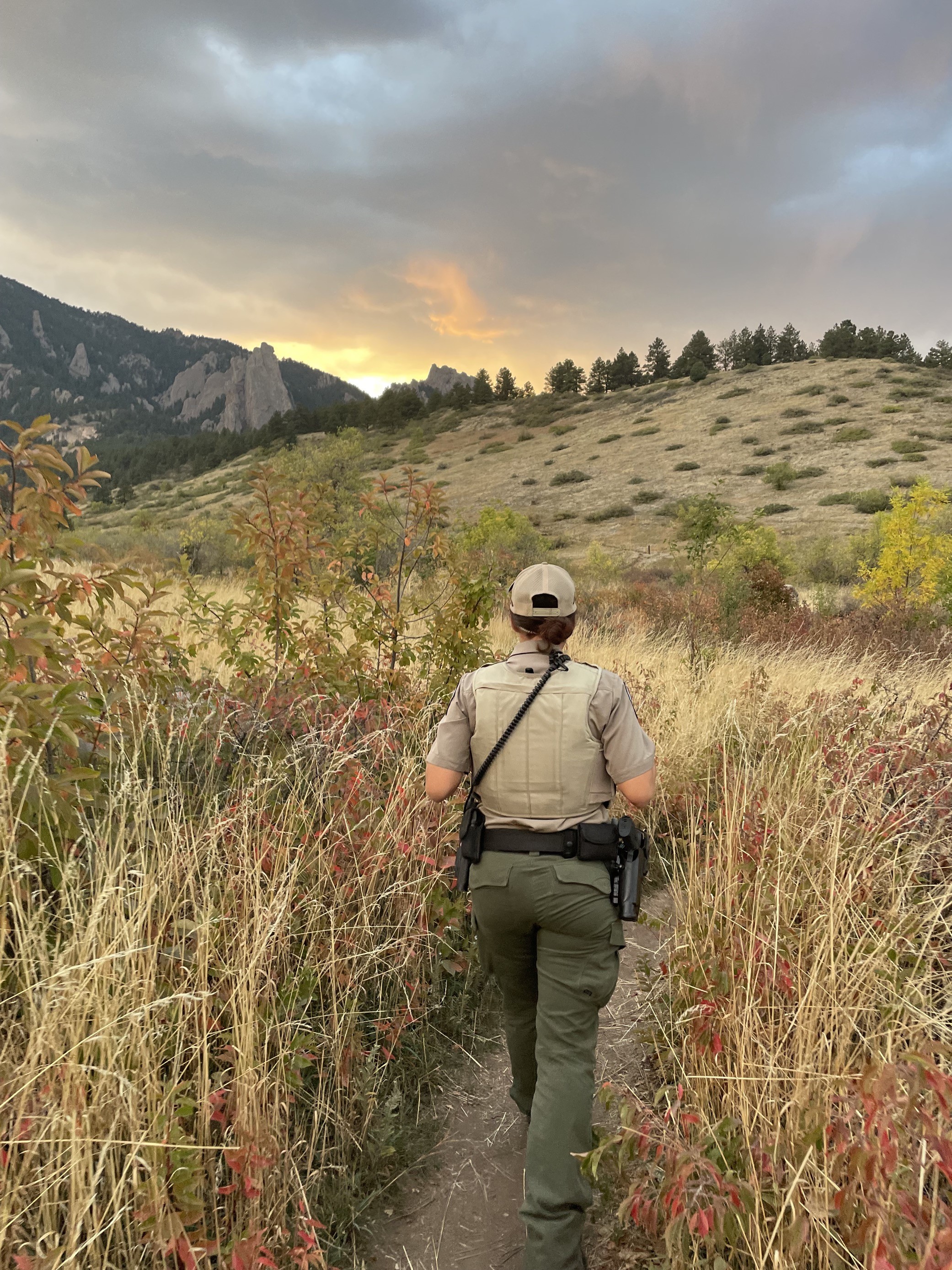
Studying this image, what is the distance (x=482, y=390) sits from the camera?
76.2 m

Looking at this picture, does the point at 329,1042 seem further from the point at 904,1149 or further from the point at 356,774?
the point at 904,1149

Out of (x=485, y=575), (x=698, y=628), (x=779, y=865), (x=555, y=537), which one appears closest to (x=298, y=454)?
(x=555, y=537)

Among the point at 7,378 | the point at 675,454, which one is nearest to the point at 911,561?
the point at 675,454

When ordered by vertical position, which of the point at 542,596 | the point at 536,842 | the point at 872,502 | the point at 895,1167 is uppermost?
the point at 872,502

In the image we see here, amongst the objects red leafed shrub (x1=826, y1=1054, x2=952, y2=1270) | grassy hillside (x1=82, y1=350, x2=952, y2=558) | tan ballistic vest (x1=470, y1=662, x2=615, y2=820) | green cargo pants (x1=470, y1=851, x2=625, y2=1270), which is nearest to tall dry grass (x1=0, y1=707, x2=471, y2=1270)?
green cargo pants (x1=470, y1=851, x2=625, y2=1270)

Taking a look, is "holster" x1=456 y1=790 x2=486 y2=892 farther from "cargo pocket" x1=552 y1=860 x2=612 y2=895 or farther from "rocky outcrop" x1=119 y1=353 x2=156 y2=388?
"rocky outcrop" x1=119 y1=353 x2=156 y2=388

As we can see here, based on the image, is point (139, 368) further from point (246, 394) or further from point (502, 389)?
point (502, 389)

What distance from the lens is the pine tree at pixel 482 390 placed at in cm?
7588

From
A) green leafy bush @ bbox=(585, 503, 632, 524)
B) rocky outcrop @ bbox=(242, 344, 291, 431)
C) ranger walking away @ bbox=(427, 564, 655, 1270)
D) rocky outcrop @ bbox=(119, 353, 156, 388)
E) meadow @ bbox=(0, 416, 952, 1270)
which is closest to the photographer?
meadow @ bbox=(0, 416, 952, 1270)

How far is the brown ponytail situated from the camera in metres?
2.42

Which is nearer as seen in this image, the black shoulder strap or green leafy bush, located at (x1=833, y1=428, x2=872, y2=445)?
the black shoulder strap

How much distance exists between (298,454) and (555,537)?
11618mm

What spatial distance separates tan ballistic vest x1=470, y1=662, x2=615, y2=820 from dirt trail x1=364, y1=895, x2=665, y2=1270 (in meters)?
1.46

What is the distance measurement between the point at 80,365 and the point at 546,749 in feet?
619
